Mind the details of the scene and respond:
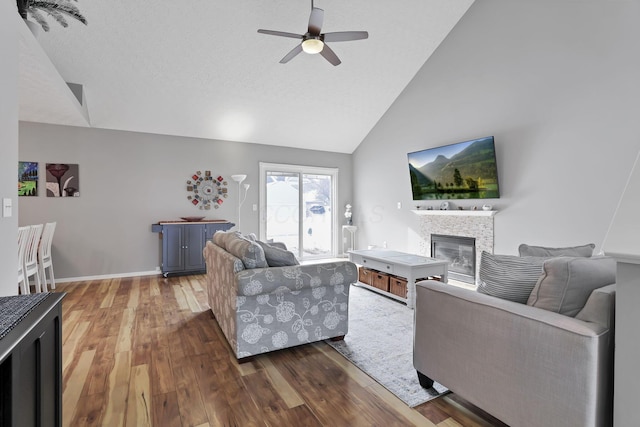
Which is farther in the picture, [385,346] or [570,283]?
[385,346]

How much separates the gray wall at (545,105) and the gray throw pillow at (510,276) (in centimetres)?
255

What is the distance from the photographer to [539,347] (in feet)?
4.66

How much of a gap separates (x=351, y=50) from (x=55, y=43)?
3800 mm

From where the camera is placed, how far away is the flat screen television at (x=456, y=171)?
4.50 m

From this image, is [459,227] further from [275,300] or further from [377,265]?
[275,300]

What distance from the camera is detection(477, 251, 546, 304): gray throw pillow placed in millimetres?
1679

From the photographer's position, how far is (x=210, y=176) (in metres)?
6.04

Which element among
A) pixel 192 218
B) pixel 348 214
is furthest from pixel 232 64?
pixel 348 214

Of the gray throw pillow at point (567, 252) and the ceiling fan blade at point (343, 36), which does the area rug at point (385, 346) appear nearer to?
the gray throw pillow at point (567, 252)

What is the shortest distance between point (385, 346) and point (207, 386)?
143 centimetres

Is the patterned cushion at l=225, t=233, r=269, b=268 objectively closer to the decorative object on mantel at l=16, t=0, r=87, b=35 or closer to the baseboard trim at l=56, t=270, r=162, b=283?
the decorative object on mantel at l=16, t=0, r=87, b=35

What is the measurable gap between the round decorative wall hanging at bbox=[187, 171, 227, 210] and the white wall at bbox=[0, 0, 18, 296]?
152 inches

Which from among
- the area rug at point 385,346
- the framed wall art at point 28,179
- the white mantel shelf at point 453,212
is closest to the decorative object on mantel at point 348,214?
the white mantel shelf at point 453,212

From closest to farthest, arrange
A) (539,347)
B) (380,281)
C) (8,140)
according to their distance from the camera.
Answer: (539,347)
(8,140)
(380,281)
